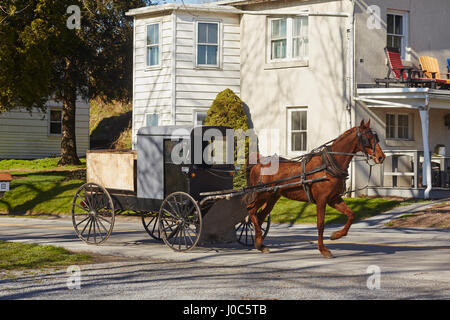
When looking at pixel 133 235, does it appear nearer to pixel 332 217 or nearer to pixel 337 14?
pixel 332 217

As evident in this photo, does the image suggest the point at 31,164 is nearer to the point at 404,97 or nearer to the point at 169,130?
the point at 404,97

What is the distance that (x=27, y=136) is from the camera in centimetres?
4366

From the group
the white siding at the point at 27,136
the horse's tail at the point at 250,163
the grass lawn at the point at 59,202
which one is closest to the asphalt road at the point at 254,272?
the horse's tail at the point at 250,163

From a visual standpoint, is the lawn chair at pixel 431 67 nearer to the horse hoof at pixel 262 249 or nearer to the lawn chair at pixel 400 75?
the lawn chair at pixel 400 75

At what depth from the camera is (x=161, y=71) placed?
27.3 m

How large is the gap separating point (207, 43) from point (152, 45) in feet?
7.76

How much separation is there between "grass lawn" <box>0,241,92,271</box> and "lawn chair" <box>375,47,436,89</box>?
14680 mm

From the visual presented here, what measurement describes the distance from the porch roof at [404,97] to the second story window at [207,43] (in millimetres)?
6346

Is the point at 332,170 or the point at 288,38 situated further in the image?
the point at 288,38

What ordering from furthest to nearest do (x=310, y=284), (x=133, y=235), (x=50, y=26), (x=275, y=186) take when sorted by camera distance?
1. (x=50, y=26)
2. (x=133, y=235)
3. (x=275, y=186)
4. (x=310, y=284)

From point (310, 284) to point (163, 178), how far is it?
4.84 meters

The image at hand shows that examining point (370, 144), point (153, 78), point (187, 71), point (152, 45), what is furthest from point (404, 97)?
point (370, 144)
